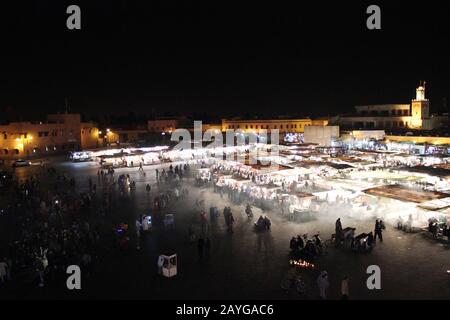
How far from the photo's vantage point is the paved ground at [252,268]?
7805mm

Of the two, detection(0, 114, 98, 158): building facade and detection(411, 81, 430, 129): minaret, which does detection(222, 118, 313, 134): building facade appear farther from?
detection(0, 114, 98, 158): building facade

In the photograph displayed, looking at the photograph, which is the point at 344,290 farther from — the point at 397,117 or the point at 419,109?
the point at 397,117

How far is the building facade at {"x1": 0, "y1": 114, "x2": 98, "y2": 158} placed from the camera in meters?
36.8

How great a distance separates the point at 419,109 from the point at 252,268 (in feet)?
132

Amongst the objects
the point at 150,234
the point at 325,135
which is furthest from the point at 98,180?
the point at 325,135

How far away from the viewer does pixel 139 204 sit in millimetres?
16297

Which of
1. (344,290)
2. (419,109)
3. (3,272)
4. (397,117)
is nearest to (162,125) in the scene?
(397,117)

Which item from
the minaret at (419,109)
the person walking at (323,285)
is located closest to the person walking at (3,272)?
the person walking at (323,285)

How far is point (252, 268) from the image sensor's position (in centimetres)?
898

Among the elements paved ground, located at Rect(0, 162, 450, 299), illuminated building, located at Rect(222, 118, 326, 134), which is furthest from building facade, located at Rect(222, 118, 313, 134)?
paved ground, located at Rect(0, 162, 450, 299)

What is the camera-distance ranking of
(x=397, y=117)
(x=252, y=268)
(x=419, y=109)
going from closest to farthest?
(x=252, y=268) → (x=419, y=109) → (x=397, y=117)

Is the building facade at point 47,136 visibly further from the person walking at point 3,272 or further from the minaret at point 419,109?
the minaret at point 419,109
